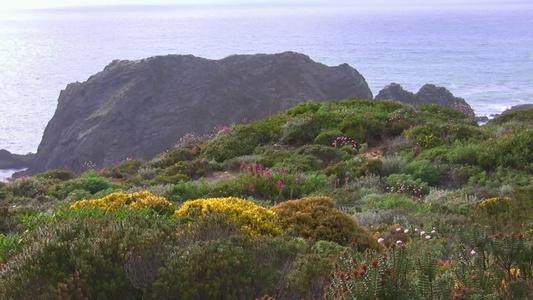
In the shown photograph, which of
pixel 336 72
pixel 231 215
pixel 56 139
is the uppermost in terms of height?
pixel 231 215

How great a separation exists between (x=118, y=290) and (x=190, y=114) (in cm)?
6803

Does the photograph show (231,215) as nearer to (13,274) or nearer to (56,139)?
(13,274)

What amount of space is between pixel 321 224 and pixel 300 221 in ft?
0.90

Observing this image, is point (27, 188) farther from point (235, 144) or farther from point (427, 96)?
point (427, 96)

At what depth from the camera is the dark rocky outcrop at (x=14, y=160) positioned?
60.0 meters

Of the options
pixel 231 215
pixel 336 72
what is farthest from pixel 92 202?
pixel 336 72

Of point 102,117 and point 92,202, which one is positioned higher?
point 92,202

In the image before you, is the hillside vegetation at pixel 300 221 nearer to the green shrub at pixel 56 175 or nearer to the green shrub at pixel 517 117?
the green shrub at pixel 56 175

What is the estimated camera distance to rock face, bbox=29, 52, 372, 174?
6681 centimetres

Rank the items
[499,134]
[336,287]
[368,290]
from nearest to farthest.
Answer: [368,290] < [336,287] < [499,134]

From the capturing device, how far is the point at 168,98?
251 ft

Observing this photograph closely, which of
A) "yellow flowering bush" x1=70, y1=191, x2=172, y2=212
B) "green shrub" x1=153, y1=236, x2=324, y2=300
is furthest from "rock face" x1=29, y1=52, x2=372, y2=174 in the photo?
"green shrub" x1=153, y1=236, x2=324, y2=300

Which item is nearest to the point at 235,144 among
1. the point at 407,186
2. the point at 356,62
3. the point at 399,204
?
the point at 407,186

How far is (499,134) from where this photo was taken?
14.8 m
